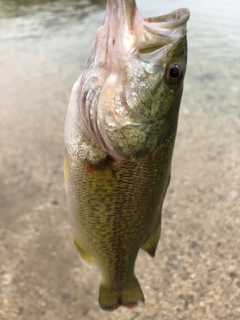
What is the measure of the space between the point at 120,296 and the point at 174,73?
1138mm

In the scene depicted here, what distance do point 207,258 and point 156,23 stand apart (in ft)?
6.63

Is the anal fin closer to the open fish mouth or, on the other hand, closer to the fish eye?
the open fish mouth

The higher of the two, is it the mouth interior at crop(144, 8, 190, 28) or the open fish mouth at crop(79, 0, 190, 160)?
the mouth interior at crop(144, 8, 190, 28)

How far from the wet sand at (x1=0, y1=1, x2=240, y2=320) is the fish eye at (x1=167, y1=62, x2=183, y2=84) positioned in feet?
5.69

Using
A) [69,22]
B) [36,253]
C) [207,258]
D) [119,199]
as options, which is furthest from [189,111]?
[69,22]

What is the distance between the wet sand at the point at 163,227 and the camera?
8.07 feet

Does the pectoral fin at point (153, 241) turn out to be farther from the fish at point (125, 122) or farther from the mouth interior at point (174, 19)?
the mouth interior at point (174, 19)

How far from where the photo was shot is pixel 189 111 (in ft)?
14.9

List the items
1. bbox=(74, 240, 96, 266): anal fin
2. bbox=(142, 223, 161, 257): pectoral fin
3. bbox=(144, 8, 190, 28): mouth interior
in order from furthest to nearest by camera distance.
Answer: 1. bbox=(74, 240, 96, 266): anal fin
2. bbox=(142, 223, 161, 257): pectoral fin
3. bbox=(144, 8, 190, 28): mouth interior

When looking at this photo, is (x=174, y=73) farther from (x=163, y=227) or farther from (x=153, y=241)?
(x=163, y=227)

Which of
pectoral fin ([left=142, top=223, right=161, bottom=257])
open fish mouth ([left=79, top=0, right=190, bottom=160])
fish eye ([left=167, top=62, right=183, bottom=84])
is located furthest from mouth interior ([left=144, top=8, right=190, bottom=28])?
pectoral fin ([left=142, top=223, right=161, bottom=257])

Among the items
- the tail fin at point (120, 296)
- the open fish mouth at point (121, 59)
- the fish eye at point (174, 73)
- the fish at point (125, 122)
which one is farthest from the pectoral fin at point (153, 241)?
the fish eye at point (174, 73)

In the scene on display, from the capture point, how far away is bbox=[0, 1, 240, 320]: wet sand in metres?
2.46

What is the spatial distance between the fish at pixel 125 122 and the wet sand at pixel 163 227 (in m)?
1.15
